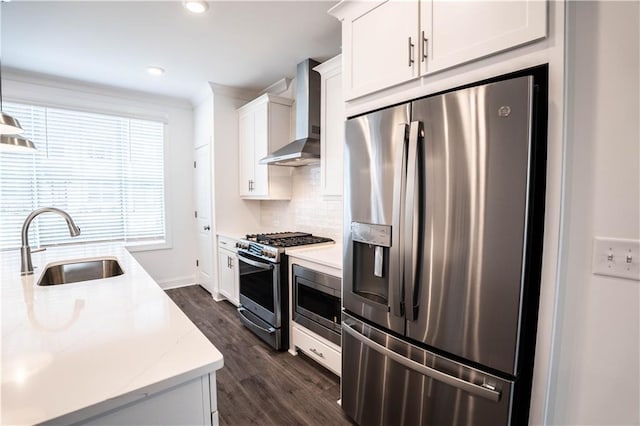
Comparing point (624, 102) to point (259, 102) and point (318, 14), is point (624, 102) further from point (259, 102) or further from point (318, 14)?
point (259, 102)

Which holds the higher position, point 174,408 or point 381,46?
point 381,46

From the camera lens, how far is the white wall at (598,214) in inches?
39.6

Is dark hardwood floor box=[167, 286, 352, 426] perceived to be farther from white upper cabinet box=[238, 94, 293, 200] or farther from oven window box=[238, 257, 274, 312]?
white upper cabinet box=[238, 94, 293, 200]

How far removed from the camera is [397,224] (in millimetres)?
1408

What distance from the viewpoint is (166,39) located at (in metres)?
2.63

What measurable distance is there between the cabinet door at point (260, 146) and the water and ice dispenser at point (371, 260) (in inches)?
82.3

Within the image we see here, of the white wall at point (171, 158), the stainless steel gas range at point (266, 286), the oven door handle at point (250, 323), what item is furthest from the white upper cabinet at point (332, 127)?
the white wall at point (171, 158)

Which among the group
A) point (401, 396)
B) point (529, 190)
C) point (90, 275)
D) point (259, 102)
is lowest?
point (401, 396)

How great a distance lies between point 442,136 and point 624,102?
0.56 metres

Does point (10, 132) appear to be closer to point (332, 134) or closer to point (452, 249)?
point (332, 134)

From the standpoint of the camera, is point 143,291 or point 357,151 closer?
point 143,291

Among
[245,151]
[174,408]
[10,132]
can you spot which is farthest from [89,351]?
[245,151]

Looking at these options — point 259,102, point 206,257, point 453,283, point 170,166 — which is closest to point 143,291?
point 453,283

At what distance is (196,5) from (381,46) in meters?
1.43
